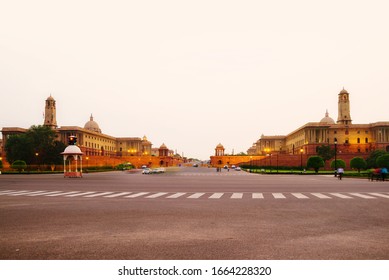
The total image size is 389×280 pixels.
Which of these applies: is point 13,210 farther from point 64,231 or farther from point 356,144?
point 356,144

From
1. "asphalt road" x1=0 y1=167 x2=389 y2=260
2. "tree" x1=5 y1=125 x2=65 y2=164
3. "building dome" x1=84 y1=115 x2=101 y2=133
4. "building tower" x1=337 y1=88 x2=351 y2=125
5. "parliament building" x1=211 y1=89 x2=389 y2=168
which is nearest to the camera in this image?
"asphalt road" x1=0 y1=167 x2=389 y2=260

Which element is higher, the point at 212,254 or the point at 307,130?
the point at 307,130

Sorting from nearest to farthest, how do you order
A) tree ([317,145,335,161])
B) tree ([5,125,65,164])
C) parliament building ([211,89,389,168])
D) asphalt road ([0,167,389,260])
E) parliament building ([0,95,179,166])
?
asphalt road ([0,167,389,260]) → tree ([5,125,65,164]) → tree ([317,145,335,161]) → parliament building ([211,89,389,168]) → parliament building ([0,95,179,166])

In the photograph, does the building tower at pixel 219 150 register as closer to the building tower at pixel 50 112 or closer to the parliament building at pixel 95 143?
the parliament building at pixel 95 143

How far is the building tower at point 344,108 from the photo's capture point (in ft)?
402

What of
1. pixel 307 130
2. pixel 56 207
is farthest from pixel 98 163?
pixel 56 207

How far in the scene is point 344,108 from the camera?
123 m

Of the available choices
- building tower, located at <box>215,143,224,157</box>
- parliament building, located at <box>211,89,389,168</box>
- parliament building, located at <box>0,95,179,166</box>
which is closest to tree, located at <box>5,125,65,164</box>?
parliament building, located at <box>0,95,179,166</box>

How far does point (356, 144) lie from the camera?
11481 centimetres

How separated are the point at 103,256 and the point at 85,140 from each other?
402ft

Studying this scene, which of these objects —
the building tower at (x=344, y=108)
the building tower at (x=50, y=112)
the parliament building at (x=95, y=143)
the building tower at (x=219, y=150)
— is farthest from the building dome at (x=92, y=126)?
the building tower at (x=344, y=108)

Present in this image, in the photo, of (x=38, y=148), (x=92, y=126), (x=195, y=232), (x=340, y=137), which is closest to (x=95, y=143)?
(x=92, y=126)

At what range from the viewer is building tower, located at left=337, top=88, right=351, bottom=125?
122m

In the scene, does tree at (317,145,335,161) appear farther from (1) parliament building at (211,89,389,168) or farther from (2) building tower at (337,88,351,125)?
(2) building tower at (337,88,351,125)
